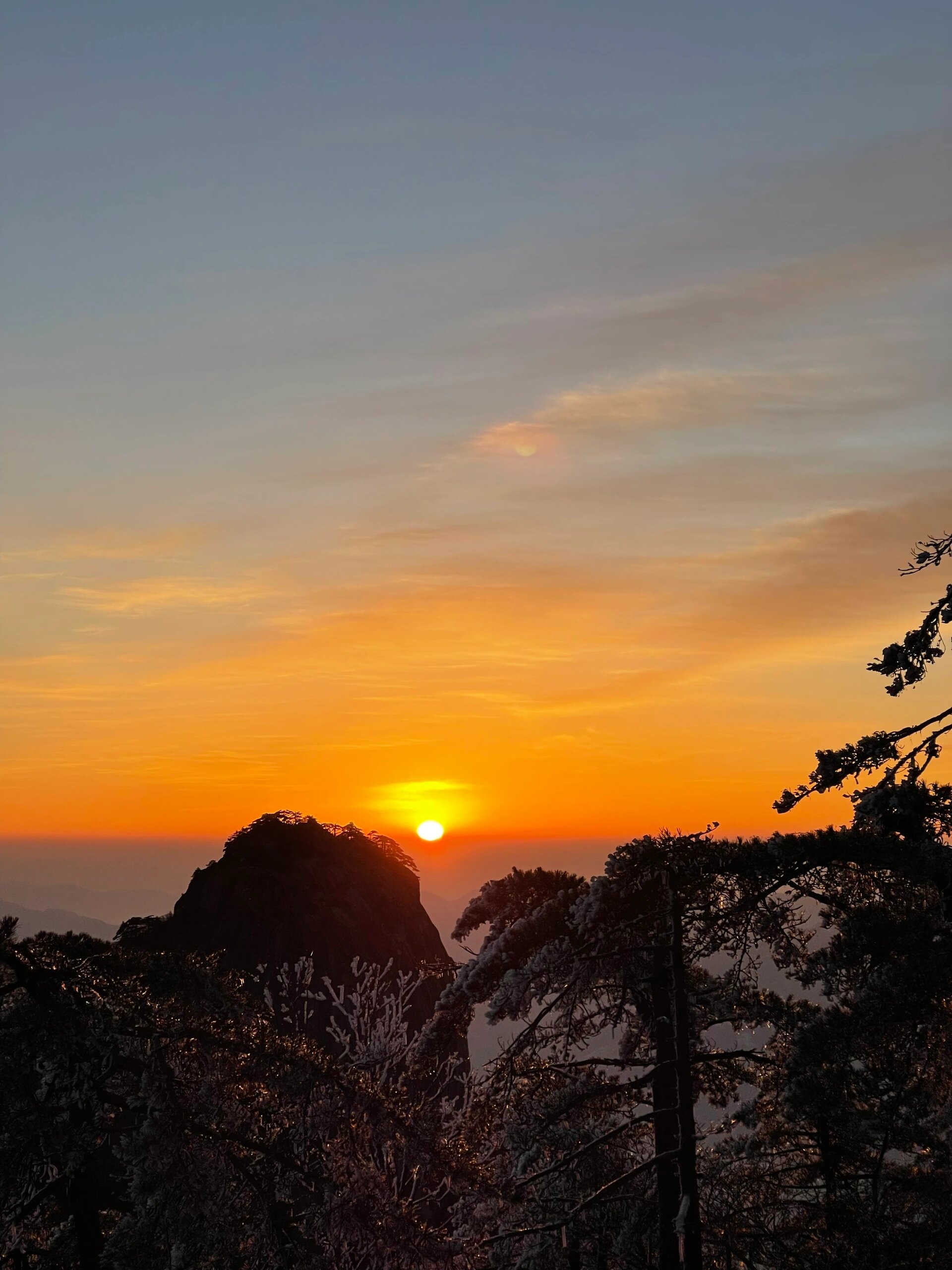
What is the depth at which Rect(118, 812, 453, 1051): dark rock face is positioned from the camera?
5066cm

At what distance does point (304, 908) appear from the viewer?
5194 cm

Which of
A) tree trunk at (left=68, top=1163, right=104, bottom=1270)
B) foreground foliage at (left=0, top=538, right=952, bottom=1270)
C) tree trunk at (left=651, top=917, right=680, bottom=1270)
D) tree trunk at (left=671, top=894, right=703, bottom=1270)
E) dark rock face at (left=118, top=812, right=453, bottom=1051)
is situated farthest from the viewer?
dark rock face at (left=118, top=812, right=453, bottom=1051)

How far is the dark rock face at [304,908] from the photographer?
5066 centimetres

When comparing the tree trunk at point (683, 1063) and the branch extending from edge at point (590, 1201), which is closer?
the branch extending from edge at point (590, 1201)

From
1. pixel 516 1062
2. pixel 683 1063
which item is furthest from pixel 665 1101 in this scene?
pixel 516 1062

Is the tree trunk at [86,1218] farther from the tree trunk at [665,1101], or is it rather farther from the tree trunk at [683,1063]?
the tree trunk at [683,1063]

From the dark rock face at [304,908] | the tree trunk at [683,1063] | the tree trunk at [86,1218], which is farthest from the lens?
the dark rock face at [304,908]

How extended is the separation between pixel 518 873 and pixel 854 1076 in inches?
207

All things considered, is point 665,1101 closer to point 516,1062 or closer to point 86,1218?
point 516,1062

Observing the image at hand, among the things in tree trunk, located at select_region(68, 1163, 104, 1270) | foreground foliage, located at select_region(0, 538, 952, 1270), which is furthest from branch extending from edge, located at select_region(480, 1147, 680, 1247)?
tree trunk, located at select_region(68, 1163, 104, 1270)

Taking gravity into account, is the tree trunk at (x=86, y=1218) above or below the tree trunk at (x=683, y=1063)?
below

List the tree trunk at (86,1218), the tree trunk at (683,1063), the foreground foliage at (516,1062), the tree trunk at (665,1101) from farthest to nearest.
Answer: the tree trunk at (665,1101), the tree trunk at (683,1063), the tree trunk at (86,1218), the foreground foliage at (516,1062)

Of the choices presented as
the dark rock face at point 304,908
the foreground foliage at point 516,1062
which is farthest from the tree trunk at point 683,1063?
the dark rock face at point 304,908

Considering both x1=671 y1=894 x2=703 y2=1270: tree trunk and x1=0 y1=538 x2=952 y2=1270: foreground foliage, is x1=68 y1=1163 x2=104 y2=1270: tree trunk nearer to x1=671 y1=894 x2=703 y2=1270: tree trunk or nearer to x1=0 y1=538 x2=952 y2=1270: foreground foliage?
x1=0 y1=538 x2=952 y2=1270: foreground foliage
